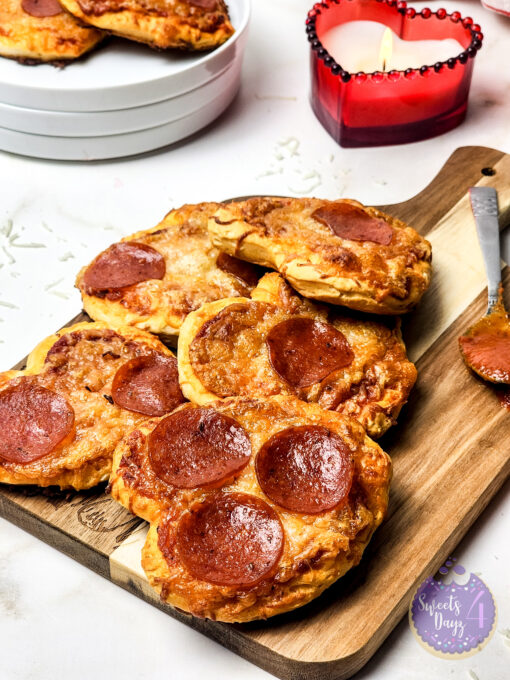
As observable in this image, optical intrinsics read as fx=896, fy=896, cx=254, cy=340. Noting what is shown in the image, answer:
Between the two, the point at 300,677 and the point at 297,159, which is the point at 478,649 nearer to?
the point at 300,677

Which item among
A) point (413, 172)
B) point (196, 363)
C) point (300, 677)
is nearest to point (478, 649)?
point (300, 677)

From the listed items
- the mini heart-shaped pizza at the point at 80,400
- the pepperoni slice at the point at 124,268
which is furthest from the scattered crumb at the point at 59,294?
the mini heart-shaped pizza at the point at 80,400

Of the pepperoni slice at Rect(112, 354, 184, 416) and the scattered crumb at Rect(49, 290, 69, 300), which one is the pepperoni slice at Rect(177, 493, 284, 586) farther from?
the scattered crumb at Rect(49, 290, 69, 300)

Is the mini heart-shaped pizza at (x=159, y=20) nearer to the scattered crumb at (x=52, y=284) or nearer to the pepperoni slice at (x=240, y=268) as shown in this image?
the scattered crumb at (x=52, y=284)

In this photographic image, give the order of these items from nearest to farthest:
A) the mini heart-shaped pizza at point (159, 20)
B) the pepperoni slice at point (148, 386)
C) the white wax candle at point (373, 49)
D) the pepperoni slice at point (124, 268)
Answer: the pepperoni slice at point (148, 386) → the pepperoni slice at point (124, 268) → the mini heart-shaped pizza at point (159, 20) → the white wax candle at point (373, 49)

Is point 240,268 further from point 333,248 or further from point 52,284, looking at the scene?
point 52,284

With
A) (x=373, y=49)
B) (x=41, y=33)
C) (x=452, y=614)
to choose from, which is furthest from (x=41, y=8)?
(x=452, y=614)
